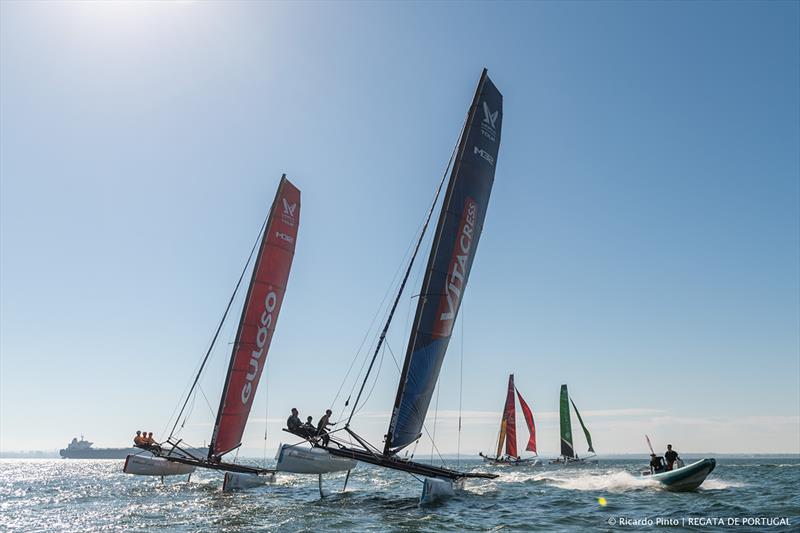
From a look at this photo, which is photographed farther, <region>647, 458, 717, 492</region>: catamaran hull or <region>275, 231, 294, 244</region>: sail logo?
<region>275, 231, 294, 244</region>: sail logo

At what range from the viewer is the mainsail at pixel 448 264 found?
19.1 m

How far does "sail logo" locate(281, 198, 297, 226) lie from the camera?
1126 inches

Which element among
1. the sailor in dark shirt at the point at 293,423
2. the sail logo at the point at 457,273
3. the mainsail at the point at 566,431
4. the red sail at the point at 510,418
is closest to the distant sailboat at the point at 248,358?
the sailor in dark shirt at the point at 293,423

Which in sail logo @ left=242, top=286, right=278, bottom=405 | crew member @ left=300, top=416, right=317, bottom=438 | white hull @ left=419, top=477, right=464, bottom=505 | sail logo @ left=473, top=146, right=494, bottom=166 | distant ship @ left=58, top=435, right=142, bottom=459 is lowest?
distant ship @ left=58, top=435, right=142, bottom=459

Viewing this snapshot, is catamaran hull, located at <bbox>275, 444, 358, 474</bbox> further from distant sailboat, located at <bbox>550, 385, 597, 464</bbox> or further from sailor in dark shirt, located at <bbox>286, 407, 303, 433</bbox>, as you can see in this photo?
distant sailboat, located at <bbox>550, 385, 597, 464</bbox>

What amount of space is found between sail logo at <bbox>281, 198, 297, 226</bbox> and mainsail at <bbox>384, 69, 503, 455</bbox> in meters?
11.3

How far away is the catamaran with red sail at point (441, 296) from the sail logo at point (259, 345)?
941 cm

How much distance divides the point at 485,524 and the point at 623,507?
223 inches

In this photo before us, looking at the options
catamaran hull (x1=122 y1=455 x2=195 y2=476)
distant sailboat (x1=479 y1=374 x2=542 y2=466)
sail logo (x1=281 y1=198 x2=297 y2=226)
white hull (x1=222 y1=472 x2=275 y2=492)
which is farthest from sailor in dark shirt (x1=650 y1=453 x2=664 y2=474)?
distant sailboat (x1=479 y1=374 x2=542 y2=466)

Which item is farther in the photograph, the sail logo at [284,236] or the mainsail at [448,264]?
the sail logo at [284,236]

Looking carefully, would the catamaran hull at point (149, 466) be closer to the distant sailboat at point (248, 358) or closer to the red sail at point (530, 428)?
the distant sailboat at point (248, 358)

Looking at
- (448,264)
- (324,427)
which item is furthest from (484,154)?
(324,427)

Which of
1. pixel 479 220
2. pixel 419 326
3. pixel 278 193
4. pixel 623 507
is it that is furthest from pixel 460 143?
pixel 623 507

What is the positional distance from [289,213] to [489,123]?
11.9 metres
